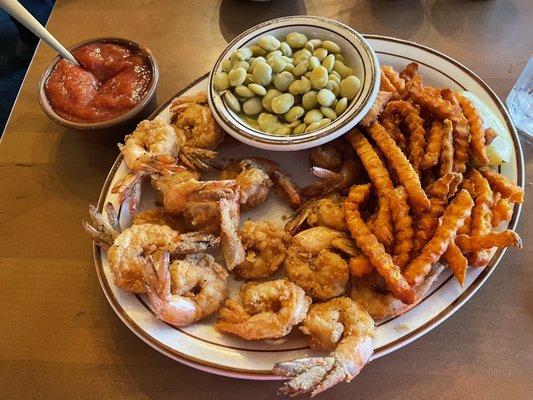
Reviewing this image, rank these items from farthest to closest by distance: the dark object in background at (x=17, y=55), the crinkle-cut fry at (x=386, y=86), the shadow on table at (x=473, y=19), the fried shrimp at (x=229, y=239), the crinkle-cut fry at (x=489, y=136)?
the dark object in background at (x=17, y=55)
the shadow on table at (x=473, y=19)
the crinkle-cut fry at (x=386, y=86)
the crinkle-cut fry at (x=489, y=136)
the fried shrimp at (x=229, y=239)

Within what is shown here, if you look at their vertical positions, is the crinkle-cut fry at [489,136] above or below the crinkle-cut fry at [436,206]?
above

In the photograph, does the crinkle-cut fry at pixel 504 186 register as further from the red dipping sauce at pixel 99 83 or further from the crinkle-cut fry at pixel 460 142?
the red dipping sauce at pixel 99 83

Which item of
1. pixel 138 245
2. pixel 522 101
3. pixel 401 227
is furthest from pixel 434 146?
pixel 138 245

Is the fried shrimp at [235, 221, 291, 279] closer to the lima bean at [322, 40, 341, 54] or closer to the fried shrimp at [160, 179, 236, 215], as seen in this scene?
the fried shrimp at [160, 179, 236, 215]

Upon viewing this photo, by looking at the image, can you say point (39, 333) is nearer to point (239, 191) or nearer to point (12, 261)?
point (12, 261)

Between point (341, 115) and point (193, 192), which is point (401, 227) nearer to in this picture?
point (341, 115)

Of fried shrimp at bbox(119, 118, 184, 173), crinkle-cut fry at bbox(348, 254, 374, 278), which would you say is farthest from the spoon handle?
crinkle-cut fry at bbox(348, 254, 374, 278)

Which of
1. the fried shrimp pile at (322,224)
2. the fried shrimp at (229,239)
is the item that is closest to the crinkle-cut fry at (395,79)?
the fried shrimp pile at (322,224)
